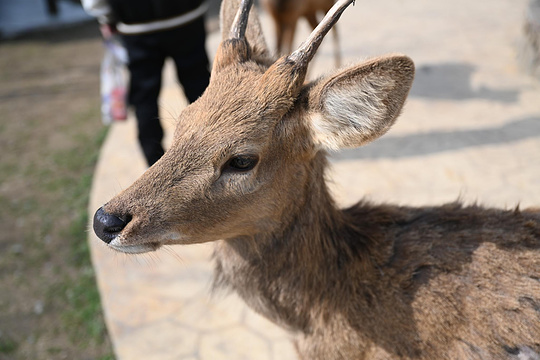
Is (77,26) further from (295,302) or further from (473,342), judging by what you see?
(473,342)

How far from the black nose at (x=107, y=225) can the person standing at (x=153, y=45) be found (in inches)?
69.7

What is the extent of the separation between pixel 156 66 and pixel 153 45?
0.20 metres

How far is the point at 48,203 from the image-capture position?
191 inches

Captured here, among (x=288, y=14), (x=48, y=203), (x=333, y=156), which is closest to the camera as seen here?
(x=333, y=156)

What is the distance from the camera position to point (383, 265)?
214cm

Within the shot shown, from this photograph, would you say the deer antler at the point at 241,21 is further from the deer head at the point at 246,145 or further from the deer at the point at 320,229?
the deer head at the point at 246,145

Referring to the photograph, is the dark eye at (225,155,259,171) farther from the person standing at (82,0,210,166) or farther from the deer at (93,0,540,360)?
the person standing at (82,0,210,166)

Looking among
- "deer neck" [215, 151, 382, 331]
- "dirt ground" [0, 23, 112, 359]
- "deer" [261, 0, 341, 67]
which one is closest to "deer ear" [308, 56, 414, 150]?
"deer neck" [215, 151, 382, 331]

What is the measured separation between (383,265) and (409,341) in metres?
0.36

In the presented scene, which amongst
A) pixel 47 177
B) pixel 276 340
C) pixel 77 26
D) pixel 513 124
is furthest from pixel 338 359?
pixel 77 26

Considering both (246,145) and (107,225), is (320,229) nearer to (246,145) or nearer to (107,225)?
(246,145)

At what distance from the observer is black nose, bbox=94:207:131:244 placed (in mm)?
1782

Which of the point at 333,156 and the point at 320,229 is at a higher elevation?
the point at 333,156

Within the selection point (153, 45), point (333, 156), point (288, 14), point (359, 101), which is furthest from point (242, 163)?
point (288, 14)
